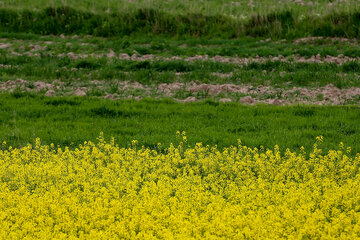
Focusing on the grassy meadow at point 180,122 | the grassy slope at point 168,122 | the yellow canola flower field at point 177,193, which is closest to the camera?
the yellow canola flower field at point 177,193

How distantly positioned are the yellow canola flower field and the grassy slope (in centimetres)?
54

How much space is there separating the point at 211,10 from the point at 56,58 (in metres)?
7.59

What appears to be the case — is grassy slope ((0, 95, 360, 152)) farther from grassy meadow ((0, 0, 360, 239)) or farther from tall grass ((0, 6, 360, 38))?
tall grass ((0, 6, 360, 38))

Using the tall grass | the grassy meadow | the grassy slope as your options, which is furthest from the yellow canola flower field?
the tall grass

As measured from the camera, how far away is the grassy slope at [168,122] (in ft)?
35.5

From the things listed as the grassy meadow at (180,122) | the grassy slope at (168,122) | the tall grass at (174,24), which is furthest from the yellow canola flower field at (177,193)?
the tall grass at (174,24)

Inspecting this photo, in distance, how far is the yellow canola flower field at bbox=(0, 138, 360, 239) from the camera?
668 centimetres

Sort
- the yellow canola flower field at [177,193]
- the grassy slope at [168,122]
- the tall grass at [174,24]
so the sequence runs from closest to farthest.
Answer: the yellow canola flower field at [177,193] → the grassy slope at [168,122] → the tall grass at [174,24]

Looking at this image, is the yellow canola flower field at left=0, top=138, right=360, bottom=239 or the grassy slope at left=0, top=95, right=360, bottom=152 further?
the grassy slope at left=0, top=95, right=360, bottom=152

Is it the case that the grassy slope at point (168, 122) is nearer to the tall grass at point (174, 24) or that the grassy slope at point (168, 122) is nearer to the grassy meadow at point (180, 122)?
the grassy meadow at point (180, 122)

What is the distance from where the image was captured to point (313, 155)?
9.27 meters

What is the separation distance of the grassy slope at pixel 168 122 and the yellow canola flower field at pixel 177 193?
54 cm

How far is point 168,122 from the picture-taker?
1191cm

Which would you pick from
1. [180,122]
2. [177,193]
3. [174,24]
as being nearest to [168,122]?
[180,122]
